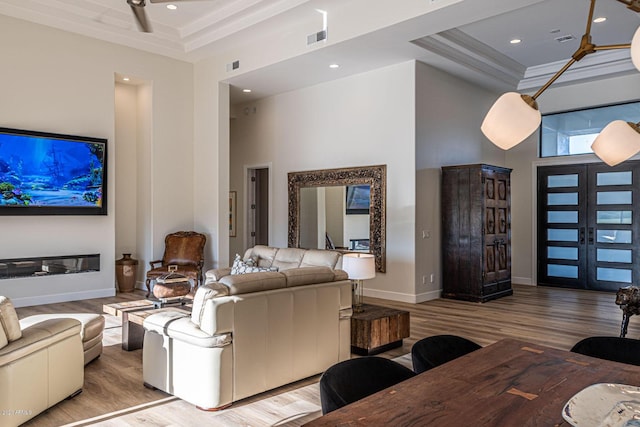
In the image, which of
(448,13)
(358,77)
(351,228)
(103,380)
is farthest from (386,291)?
(103,380)

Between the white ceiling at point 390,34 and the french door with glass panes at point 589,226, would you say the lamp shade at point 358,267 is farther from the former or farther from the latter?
the french door with glass panes at point 589,226

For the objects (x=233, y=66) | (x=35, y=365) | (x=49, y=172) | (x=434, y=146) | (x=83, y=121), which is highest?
(x=233, y=66)

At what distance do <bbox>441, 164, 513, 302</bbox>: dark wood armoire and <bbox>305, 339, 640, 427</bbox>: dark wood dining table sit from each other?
5567mm

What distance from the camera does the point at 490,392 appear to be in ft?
4.99

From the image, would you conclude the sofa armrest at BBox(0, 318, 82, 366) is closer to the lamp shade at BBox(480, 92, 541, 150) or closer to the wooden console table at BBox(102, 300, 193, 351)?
the wooden console table at BBox(102, 300, 193, 351)

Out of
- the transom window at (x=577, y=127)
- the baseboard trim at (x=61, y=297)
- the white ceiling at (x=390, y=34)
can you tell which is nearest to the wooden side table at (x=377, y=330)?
the white ceiling at (x=390, y=34)

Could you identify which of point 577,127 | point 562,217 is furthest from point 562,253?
point 577,127

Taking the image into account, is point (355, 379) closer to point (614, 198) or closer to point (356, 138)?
point (356, 138)

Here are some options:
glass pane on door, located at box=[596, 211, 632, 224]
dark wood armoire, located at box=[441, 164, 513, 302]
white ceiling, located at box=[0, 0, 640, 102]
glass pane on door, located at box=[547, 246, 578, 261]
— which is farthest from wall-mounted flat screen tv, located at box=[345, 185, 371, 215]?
glass pane on door, located at box=[596, 211, 632, 224]

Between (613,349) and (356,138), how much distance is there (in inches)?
238

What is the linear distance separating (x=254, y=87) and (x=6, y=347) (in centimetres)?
665

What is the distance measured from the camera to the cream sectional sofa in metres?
3.13

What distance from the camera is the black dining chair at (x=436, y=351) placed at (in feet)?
7.09

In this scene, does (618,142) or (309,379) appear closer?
(618,142)
